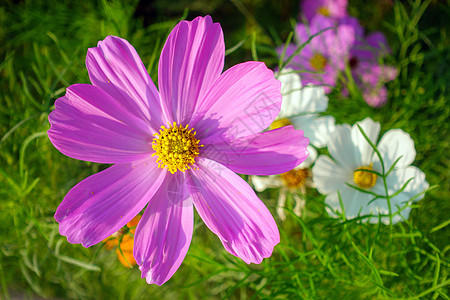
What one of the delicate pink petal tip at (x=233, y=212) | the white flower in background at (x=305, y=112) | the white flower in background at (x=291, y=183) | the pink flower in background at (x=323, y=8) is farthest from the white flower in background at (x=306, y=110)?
the pink flower in background at (x=323, y=8)

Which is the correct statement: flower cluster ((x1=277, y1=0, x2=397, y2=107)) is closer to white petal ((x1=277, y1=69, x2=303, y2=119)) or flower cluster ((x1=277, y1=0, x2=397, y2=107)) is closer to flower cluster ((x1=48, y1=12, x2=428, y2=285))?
white petal ((x1=277, y1=69, x2=303, y2=119))

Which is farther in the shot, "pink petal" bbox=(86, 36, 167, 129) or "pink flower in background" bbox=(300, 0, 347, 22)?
"pink flower in background" bbox=(300, 0, 347, 22)

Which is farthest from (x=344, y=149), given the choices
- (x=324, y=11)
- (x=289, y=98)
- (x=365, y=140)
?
(x=324, y=11)

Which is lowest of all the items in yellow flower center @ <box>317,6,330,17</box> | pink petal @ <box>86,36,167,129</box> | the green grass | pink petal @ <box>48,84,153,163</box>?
the green grass

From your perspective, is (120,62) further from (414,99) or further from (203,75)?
(414,99)

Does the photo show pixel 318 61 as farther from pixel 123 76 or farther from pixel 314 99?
pixel 123 76

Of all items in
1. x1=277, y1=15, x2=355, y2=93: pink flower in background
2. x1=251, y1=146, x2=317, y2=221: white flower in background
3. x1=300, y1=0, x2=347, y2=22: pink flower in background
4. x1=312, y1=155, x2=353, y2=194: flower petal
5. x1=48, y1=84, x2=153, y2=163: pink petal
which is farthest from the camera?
x1=300, y1=0, x2=347, y2=22: pink flower in background

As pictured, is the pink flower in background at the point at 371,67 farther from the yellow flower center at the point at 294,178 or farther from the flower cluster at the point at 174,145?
the flower cluster at the point at 174,145

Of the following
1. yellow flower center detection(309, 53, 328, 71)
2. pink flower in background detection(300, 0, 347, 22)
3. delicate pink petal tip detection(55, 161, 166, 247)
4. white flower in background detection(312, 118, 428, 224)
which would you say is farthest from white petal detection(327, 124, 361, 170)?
pink flower in background detection(300, 0, 347, 22)
